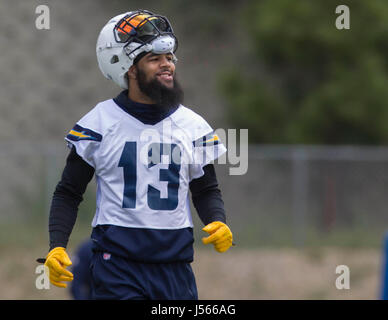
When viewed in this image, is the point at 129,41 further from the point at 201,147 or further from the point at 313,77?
the point at 313,77

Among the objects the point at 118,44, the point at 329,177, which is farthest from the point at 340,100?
the point at 118,44

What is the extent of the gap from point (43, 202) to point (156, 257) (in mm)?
6443

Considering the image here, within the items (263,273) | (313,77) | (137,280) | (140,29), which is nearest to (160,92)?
(140,29)

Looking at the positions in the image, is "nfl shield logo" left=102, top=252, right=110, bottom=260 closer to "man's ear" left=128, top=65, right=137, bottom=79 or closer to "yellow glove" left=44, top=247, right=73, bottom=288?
"yellow glove" left=44, top=247, right=73, bottom=288

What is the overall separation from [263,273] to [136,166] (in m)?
5.71

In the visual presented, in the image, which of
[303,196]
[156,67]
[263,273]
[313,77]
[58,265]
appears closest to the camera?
[58,265]

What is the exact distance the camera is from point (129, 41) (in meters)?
3.85

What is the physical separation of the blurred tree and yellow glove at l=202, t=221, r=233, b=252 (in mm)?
6502

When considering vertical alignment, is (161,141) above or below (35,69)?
below

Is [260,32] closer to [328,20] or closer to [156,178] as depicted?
[328,20]

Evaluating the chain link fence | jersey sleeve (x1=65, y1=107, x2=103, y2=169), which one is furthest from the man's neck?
the chain link fence

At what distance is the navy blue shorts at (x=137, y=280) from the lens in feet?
12.1

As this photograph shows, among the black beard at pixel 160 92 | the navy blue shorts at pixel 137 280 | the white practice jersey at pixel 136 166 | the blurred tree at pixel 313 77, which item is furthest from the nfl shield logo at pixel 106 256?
the blurred tree at pixel 313 77
